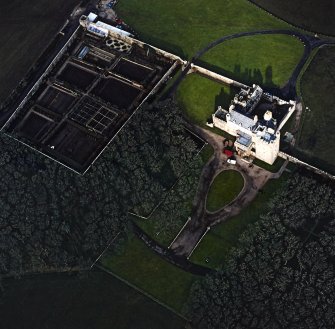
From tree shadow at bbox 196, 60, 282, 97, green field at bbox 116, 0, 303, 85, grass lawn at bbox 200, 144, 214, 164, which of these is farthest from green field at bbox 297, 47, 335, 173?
grass lawn at bbox 200, 144, 214, 164

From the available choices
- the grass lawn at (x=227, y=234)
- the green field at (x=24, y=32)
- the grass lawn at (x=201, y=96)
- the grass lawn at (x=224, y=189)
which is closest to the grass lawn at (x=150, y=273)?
the grass lawn at (x=227, y=234)

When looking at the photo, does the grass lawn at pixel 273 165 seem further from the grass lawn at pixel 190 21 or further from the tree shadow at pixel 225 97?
the grass lawn at pixel 190 21

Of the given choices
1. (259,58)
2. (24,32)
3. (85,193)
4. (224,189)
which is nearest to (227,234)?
(224,189)

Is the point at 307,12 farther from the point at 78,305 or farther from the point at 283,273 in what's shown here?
the point at 78,305

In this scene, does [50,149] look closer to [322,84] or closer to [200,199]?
[200,199]

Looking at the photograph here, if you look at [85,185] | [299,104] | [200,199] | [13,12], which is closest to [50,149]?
[85,185]

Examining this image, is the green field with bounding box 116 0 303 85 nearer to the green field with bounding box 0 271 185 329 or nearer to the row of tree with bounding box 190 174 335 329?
the row of tree with bounding box 190 174 335 329
